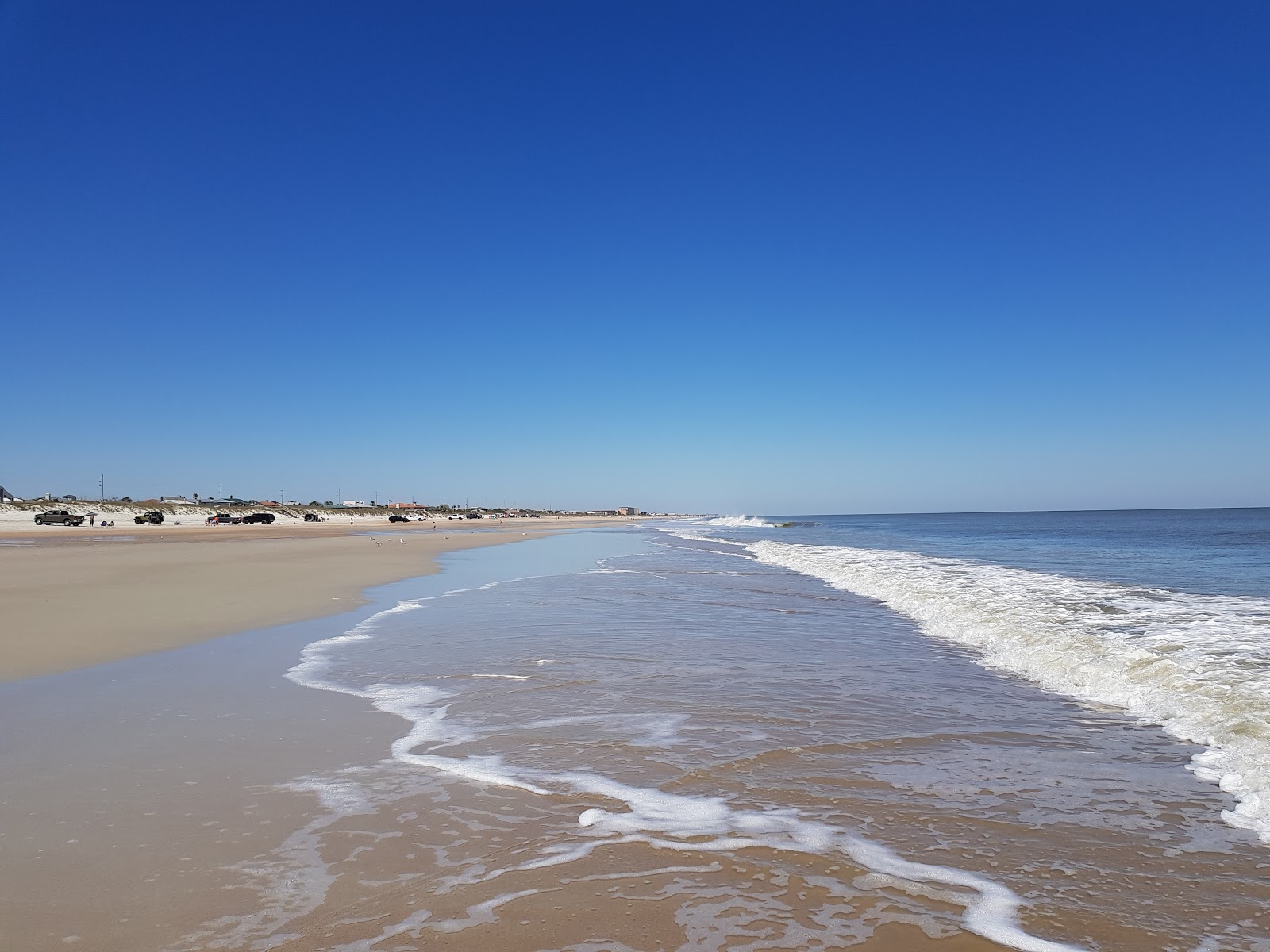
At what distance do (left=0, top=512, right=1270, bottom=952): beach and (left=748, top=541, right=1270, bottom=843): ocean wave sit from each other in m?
0.09

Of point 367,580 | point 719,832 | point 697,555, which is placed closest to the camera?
point 719,832

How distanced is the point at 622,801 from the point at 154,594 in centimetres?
1331

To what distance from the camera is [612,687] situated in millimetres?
7379

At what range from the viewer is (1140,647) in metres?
8.78

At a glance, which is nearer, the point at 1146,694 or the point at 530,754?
the point at 530,754

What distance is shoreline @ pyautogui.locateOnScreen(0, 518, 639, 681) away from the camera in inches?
368

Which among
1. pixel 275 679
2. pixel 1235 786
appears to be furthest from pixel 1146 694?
pixel 275 679

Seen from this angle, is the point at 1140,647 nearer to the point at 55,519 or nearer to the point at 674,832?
the point at 674,832

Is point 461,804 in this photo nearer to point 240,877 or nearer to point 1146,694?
point 240,877

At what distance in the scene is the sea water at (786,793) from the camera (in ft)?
10.3

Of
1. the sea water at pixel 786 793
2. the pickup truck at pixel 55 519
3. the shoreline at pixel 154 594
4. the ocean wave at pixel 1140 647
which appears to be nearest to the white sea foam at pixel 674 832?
the sea water at pixel 786 793

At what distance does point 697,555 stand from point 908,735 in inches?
935

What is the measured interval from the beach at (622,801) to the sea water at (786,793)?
0.02 metres

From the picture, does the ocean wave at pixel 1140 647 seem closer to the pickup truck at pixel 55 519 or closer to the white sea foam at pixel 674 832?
the white sea foam at pixel 674 832
